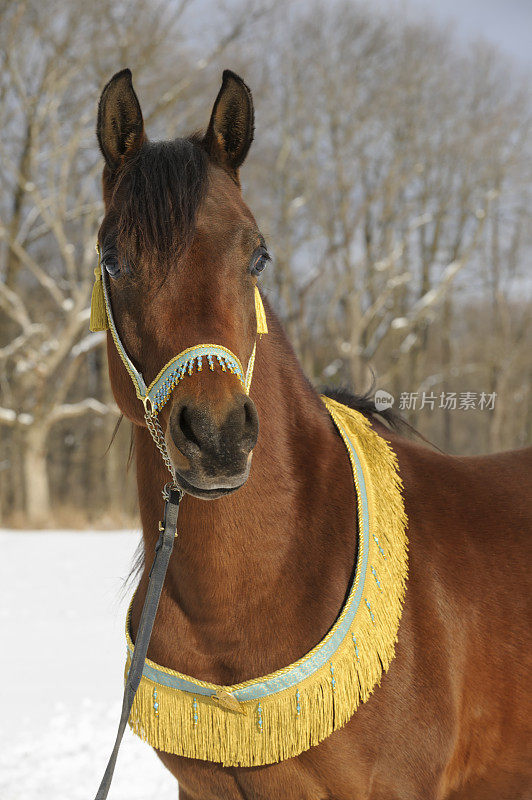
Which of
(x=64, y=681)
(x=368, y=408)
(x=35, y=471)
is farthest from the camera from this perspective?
(x=35, y=471)

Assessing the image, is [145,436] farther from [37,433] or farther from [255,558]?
[37,433]

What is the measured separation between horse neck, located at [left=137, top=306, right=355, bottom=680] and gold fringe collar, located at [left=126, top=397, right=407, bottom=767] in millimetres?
50

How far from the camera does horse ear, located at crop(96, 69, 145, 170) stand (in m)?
1.97

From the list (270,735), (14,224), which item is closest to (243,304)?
(270,735)

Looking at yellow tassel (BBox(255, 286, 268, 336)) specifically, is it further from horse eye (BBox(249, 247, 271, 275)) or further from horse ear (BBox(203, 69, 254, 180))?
horse ear (BBox(203, 69, 254, 180))

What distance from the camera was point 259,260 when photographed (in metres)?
1.95

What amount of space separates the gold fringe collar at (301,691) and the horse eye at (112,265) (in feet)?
3.16

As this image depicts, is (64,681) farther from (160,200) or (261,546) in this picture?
(160,200)

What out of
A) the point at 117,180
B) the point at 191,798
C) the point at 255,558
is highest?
the point at 117,180

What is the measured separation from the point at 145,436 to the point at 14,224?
15.0 meters

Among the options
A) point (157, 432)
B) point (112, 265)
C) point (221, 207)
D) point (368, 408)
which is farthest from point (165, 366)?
point (368, 408)

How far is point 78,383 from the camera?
22.4m

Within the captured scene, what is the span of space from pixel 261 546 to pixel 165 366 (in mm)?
592

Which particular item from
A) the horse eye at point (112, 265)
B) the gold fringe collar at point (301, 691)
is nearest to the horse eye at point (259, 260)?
the horse eye at point (112, 265)
